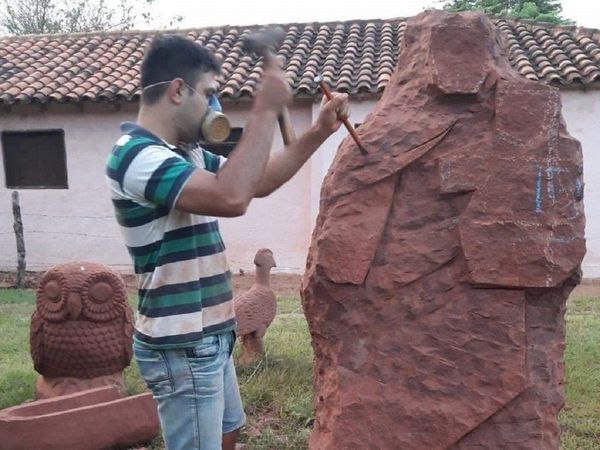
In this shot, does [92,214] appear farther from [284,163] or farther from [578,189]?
[578,189]

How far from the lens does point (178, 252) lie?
191cm

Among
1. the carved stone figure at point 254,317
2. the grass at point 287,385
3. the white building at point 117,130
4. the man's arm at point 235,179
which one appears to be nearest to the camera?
the man's arm at point 235,179

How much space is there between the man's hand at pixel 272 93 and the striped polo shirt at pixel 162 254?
0.80ft

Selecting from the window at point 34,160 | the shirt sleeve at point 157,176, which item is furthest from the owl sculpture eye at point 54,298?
the window at point 34,160

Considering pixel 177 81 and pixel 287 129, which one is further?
pixel 287 129

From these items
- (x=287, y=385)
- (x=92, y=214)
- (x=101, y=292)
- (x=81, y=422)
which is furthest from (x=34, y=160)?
(x=81, y=422)

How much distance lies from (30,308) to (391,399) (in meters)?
5.97

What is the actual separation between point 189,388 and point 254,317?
9.10 feet

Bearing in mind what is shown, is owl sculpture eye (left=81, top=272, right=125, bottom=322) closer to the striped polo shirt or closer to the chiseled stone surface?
the chiseled stone surface

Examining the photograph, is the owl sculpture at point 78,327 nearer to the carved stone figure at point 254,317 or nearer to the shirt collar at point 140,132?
the carved stone figure at point 254,317

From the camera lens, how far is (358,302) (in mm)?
2516

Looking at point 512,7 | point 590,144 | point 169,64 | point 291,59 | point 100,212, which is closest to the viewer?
point 169,64

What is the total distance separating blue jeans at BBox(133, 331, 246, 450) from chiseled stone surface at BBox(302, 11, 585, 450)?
661mm

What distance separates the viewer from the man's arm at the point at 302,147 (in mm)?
2236
